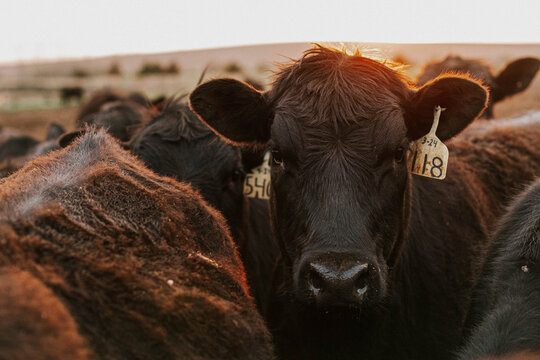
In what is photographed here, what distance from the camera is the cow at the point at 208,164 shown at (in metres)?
4.26

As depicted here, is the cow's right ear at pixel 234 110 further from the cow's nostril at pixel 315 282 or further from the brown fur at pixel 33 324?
the brown fur at pixel 33 324

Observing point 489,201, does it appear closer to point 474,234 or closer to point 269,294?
point 474,234

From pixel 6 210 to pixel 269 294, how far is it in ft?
7.99

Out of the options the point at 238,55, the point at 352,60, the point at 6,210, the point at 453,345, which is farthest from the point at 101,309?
the point at 238,55

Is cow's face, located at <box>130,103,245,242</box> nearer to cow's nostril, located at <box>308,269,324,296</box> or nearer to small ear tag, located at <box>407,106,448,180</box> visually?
small ear tag, located at <box>407,106,448,180</box>

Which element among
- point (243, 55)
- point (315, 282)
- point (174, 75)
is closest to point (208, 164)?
point (315, 282)

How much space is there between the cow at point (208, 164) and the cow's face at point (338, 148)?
2.03ft

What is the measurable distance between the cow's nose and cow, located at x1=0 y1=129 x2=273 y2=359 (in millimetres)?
363

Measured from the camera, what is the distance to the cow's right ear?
3.57m

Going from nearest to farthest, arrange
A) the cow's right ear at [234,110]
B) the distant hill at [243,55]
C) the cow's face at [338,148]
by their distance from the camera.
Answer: the cow's face at [338,148], the cow's right ear at [234,110], the distant hill at [243,55]

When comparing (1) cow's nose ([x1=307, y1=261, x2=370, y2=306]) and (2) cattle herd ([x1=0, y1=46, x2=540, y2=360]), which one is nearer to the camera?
(2) cattle herd ([x1=0, y1=46, x2=540, y2=360])

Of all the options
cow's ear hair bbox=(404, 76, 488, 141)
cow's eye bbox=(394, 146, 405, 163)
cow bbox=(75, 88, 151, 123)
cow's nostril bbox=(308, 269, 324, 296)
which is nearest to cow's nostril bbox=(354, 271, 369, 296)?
cow's nostril bbox=(308, 269, 324, 296)

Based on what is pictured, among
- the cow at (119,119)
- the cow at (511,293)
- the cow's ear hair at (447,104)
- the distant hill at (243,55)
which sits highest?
the cow's ear hair at (447,104)

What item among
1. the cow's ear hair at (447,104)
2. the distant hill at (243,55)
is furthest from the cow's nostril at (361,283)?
the distant hill at (243,55)
